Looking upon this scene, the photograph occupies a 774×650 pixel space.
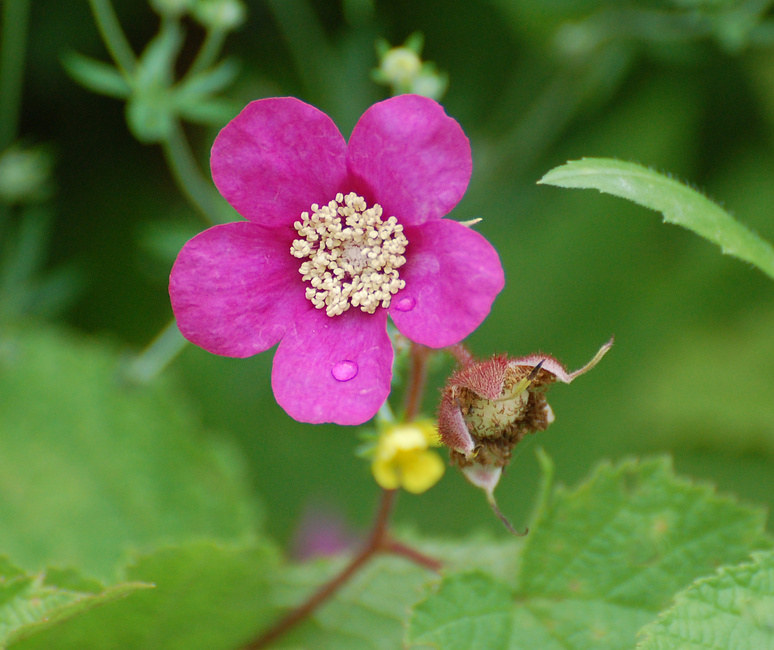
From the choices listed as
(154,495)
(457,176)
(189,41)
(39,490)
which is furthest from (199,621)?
(189,41)

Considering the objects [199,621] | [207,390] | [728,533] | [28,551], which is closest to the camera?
[728,533]

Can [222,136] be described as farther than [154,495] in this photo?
No

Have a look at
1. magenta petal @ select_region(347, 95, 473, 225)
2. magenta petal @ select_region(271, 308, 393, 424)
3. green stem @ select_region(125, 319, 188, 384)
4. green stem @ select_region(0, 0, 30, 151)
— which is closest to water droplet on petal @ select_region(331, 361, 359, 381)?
magenta petal @ select_region(271, 308, 393, 424)

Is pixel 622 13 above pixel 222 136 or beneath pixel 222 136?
above

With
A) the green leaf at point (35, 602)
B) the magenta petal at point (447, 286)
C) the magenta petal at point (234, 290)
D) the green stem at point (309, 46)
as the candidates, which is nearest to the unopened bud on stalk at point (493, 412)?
the magenta petal at point (447, 286)

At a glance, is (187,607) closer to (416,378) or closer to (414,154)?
(416,378)

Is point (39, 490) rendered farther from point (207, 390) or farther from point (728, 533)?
point (728, 533)

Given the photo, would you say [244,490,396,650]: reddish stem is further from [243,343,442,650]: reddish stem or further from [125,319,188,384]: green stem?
[125,319,188,384]: green stem
